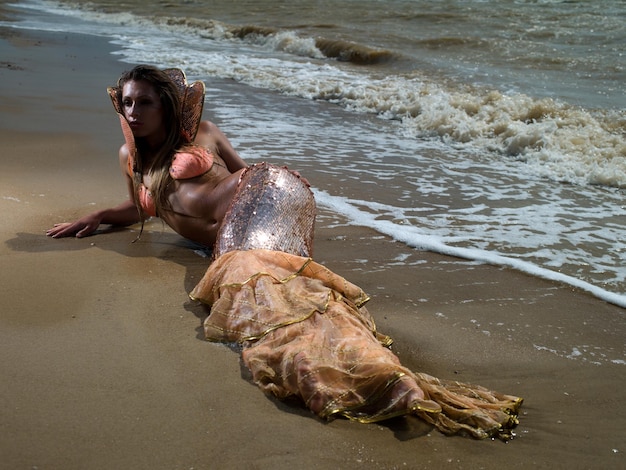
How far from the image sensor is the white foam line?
157 inches

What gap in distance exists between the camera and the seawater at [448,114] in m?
4.96

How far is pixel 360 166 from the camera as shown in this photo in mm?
6434

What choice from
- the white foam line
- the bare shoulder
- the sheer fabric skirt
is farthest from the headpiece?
the white foam line

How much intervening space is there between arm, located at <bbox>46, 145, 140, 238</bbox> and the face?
0.33m

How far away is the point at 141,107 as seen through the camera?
4051 millimetres

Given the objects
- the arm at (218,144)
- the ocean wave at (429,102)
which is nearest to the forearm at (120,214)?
the arm at (218,144)

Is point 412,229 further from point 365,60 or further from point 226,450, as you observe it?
point 365,60

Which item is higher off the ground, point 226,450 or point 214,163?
point 214,163

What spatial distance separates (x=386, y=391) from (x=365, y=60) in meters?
11.7

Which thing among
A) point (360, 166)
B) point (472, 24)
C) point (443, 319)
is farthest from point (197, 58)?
point (443, 319)

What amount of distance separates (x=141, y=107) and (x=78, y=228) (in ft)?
2.93

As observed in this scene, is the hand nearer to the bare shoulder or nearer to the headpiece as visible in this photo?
the headpiece

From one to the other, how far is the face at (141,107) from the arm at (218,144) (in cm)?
32

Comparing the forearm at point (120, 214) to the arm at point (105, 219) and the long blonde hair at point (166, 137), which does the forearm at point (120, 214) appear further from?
the long blonde hair at point (166, 137)
